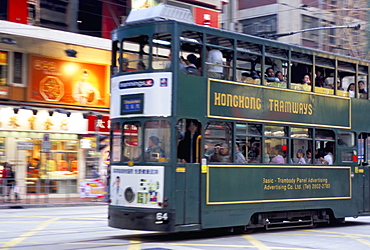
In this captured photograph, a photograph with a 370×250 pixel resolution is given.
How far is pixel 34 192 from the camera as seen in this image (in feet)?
84.1

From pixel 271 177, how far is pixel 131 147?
3.25 metres

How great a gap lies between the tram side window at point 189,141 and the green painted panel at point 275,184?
0.48m

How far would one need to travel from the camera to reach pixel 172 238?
12.2m

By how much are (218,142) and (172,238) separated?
6.92 ft

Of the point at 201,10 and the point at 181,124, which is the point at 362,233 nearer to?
the point at 181,124

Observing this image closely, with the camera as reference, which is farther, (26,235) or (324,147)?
(324,147)

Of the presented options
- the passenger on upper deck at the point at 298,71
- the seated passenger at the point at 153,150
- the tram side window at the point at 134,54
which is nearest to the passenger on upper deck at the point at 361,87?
the passenger on upper deck at the point at 298,71

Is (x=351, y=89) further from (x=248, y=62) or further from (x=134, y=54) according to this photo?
(x=134, y=54)

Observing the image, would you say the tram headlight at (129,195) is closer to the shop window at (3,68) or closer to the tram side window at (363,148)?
the tram side window at (363,148)

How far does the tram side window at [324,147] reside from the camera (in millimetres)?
14383

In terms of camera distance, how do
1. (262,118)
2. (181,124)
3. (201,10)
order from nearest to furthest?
(181,124), (262,118), (201,10)

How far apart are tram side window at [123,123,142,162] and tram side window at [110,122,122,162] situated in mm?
132

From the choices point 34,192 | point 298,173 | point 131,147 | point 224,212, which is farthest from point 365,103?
point 34,192

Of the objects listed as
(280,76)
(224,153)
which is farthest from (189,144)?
(280,76)
